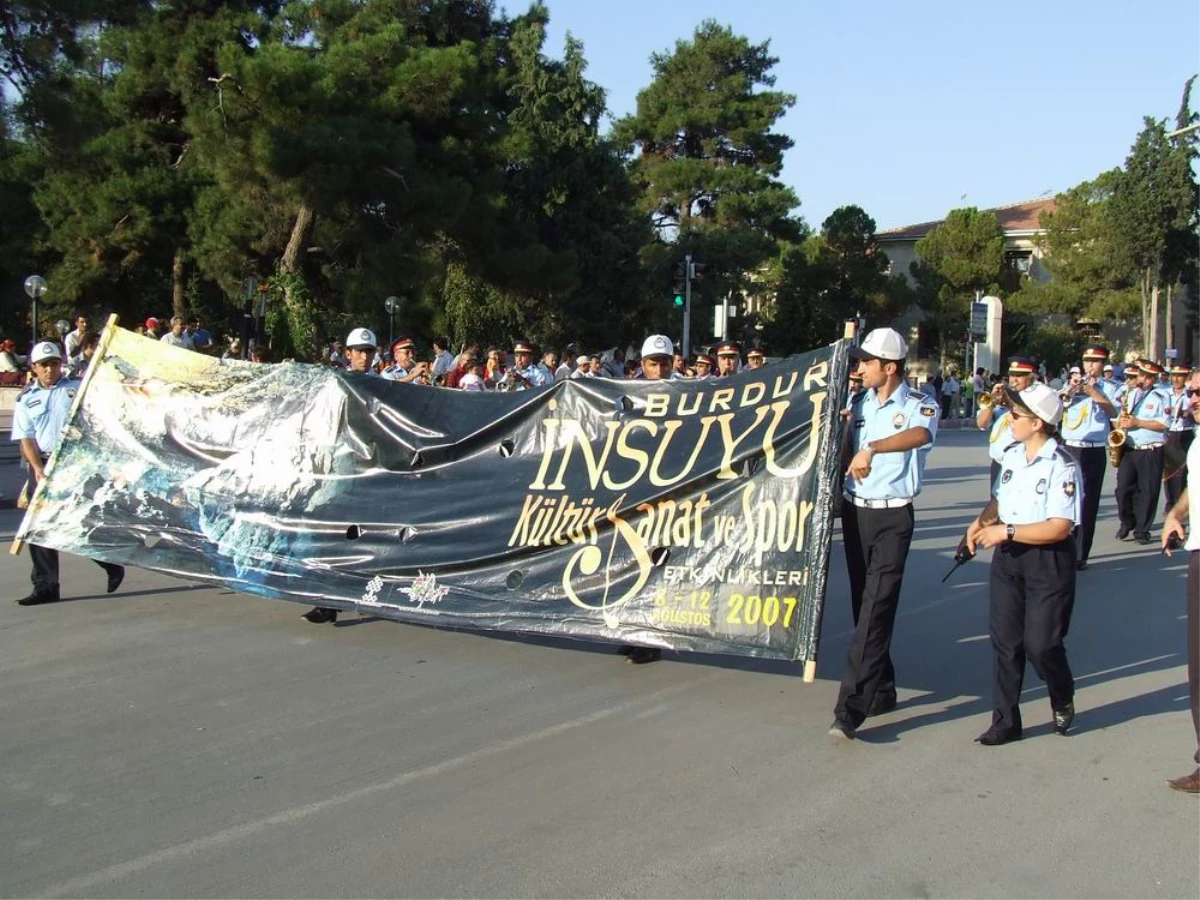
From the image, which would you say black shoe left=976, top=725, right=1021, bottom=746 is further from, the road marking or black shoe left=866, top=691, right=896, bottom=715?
the road marking

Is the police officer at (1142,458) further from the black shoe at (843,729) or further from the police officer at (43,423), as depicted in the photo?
the police officer at (43,423)

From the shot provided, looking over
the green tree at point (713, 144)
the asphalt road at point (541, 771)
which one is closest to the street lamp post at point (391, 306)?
the green tree at point (713, 144)

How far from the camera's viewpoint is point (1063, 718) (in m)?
5.42

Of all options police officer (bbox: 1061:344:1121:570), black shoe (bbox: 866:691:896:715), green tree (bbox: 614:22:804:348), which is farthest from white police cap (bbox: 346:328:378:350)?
green tree (bbox: 614:22:804:348)

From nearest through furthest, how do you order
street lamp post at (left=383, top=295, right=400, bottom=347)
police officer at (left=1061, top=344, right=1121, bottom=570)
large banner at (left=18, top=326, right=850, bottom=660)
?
large banner at (left=18, top=326, right=850, bottom=660) < police officer at (left=1061, top=344, right=1121, bottom=570) < street lamp post at (left=383, top=295, right=400, bottom=347)

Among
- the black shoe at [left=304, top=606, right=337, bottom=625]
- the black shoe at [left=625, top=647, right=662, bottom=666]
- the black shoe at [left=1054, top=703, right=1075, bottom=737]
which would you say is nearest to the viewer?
the black shoe at [left=1054, top=703, right=1075, bottom=737]

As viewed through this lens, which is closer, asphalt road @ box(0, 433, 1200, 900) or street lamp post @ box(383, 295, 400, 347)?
asphalt road @ box(0, 433, 1200, 900)

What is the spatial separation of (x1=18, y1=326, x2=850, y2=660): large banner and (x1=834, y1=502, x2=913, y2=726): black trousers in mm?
246

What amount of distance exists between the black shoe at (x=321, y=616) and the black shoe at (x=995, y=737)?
405 centimetres

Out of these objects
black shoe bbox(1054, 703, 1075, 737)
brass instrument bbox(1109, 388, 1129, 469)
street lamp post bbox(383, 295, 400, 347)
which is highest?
street lamp post bbox(383, 295, 400, 347)

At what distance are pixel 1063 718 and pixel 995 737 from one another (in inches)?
16.1

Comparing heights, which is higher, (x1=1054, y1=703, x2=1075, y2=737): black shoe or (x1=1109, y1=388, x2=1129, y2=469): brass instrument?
(x1=1109, y1=388, x2=1129, y2=469): brass instrument

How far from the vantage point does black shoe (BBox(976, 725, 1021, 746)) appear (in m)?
5.25

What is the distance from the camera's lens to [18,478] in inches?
586
